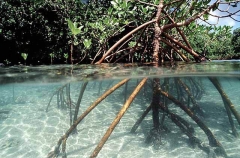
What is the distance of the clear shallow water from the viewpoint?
5.05m

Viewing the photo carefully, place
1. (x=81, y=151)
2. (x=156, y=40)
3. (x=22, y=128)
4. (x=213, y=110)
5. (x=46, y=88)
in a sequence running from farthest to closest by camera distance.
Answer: (x=46, y=88) → (x=213, y=110) → (x=22, y=128) → (x=156, y=40) → (x=81, y=151)

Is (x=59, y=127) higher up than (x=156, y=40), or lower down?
lower down

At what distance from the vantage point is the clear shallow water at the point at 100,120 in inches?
199

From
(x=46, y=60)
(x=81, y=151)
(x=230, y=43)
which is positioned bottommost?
(x=81, y=151)

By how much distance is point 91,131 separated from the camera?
6043mm

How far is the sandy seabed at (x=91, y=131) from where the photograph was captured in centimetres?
497

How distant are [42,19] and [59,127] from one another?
41.5 ft

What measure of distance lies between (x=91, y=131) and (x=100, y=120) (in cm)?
96

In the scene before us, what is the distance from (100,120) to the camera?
6.98 m

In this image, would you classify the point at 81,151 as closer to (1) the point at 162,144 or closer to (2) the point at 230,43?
(1) the point at 162,144

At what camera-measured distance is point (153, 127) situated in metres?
5.39

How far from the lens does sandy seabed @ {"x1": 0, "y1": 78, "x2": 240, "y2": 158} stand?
16.3 ft

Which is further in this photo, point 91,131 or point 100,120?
point 100,120

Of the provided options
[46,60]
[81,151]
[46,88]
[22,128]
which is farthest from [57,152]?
[46,60]
